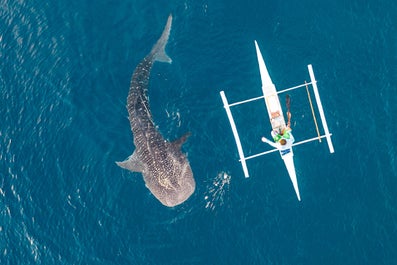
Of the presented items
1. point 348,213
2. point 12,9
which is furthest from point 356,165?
point 12,9

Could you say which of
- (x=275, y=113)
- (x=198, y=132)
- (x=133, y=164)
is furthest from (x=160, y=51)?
(x=275, y=113)

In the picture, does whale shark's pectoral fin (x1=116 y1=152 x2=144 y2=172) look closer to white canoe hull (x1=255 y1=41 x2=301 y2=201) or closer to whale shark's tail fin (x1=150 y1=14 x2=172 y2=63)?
whale shark's tail fin (x1=150 y1=14 x2=172 y2=63)

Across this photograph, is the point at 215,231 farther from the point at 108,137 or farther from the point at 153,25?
the point at 153,25

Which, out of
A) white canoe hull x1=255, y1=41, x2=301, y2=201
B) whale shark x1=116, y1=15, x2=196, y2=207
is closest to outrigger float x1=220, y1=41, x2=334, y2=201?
white canoe hull x1=255, y1=41, x2=301, y2=201

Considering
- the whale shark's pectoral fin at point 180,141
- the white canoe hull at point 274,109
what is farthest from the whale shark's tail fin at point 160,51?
the white canoe hull at point 274,109

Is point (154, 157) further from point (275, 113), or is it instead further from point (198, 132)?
point (275, 113)

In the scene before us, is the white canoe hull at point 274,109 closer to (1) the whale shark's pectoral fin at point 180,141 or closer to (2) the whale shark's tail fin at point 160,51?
(1) the whale shark's pectoral fin at point 180,141
